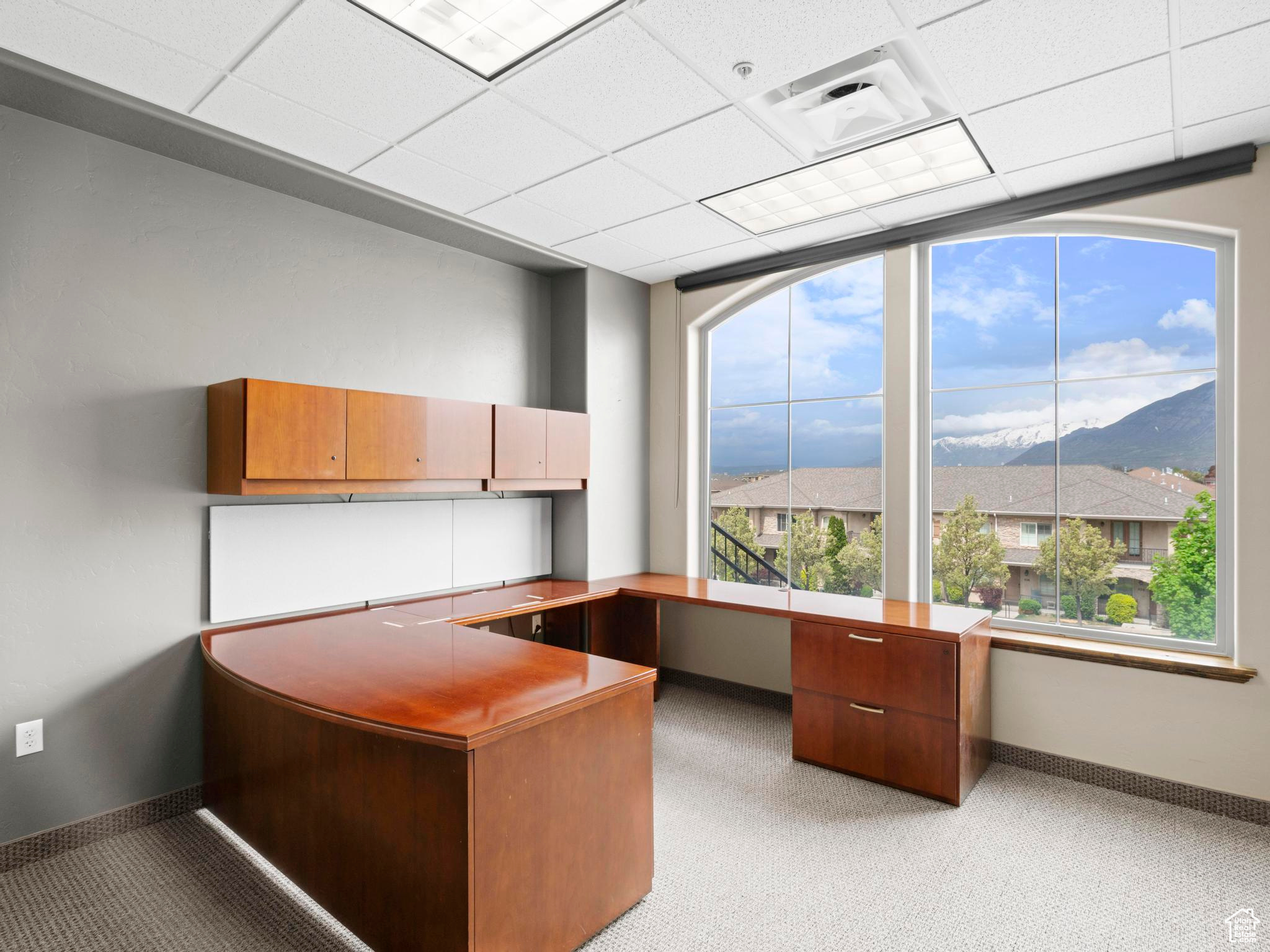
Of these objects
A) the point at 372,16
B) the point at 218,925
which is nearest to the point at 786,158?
the point at 372,16

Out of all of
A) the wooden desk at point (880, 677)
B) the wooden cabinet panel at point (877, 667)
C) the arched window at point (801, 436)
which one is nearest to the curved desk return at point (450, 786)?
the wooden desk at point (880, 677)

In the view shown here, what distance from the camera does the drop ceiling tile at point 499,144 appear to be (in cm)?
248

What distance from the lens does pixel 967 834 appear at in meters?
2.59

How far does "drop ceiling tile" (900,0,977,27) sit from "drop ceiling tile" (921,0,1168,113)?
0.03 metres

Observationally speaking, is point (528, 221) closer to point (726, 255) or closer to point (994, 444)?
point (726, 255)

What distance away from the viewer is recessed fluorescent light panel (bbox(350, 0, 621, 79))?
1.94m

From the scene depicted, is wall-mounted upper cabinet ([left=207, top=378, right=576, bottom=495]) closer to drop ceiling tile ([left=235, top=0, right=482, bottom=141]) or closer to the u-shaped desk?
the u-shaped desk

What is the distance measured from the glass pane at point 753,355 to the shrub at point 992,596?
62.2 inches

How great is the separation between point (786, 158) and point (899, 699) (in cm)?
235

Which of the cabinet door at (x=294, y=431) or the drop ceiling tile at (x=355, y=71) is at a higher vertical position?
the drop ceiling tile at (x=355, y=71)

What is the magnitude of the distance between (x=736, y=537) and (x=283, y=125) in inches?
130

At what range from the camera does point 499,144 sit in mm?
2705

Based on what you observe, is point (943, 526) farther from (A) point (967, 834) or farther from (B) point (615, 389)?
(B) point (615, 389)

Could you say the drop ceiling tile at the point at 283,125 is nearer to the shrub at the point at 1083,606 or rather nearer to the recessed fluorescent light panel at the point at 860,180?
the recessed fluorescent light panel at the point at 860,180
